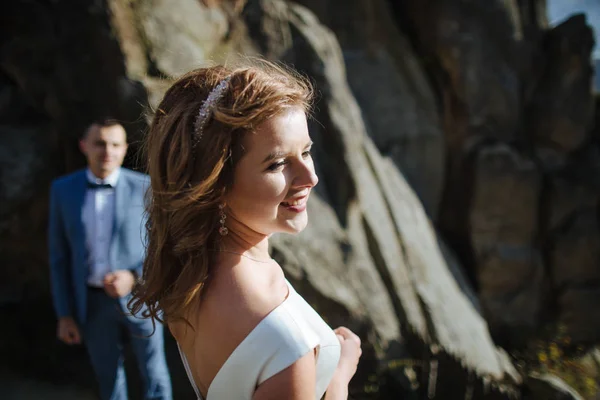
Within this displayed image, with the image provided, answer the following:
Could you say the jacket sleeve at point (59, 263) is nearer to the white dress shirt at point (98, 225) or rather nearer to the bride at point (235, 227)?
the white dress shirt at point (98, 225)

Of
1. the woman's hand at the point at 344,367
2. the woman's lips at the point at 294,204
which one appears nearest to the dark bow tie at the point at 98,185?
the woman's hand at the point at 344,367

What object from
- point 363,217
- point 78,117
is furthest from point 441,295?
point 78,117

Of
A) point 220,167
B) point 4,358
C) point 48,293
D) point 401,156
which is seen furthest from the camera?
point 401,156

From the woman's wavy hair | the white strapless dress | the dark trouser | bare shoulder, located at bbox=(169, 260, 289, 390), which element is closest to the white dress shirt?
the dark trouser

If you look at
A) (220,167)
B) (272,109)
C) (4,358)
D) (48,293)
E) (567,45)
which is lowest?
(4,358)

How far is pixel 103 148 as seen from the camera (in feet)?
9.63

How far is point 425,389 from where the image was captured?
4.32 metres

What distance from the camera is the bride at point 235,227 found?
115cm

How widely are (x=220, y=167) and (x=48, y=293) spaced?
452 centimetres

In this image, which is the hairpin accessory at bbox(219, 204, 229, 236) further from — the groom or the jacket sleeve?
the jacket sleeve

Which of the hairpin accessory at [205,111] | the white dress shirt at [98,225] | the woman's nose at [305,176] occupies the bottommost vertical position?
the white dress shirt at [98,225]

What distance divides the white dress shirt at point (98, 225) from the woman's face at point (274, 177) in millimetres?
1854

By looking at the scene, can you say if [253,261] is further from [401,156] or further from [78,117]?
[401,156]

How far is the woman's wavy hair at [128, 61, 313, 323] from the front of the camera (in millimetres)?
1217
